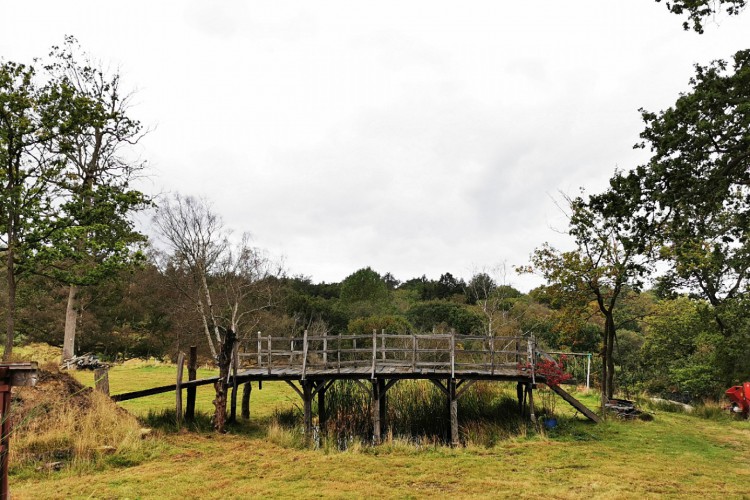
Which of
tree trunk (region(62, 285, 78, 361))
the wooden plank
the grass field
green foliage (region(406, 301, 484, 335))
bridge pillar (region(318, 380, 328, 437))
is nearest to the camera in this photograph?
the grass field

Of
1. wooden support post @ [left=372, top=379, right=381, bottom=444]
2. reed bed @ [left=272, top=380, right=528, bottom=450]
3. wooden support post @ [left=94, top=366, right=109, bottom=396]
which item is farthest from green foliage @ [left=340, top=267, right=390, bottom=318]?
wooden support post @ [left=94, top=366, right=109, bottom=396]

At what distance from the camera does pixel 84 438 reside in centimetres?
1089

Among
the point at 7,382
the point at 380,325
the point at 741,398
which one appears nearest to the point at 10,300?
the point at 7,382

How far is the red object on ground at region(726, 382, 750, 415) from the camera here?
58.2ft

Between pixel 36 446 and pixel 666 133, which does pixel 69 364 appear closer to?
pixel 36 446

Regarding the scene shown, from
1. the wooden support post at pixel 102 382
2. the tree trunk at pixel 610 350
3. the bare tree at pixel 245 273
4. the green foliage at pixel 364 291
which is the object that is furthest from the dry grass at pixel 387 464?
the green foliage at pixel 364 291

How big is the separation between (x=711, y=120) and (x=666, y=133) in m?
0.85

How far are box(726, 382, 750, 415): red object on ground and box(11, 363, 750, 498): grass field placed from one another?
2316 mm

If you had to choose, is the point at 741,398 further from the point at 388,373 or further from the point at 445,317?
the point at 445,317

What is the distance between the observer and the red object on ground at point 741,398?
1773 centimetres

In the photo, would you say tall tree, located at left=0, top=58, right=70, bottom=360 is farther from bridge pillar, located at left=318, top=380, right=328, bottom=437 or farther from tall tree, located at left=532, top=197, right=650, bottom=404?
tall tree, located at left=532, top=197, right=650, bottom=404

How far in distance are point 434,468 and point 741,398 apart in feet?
47.7

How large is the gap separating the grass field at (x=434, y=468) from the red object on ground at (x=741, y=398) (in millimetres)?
2316

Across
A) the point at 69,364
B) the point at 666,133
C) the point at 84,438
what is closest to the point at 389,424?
the point at 84,438
